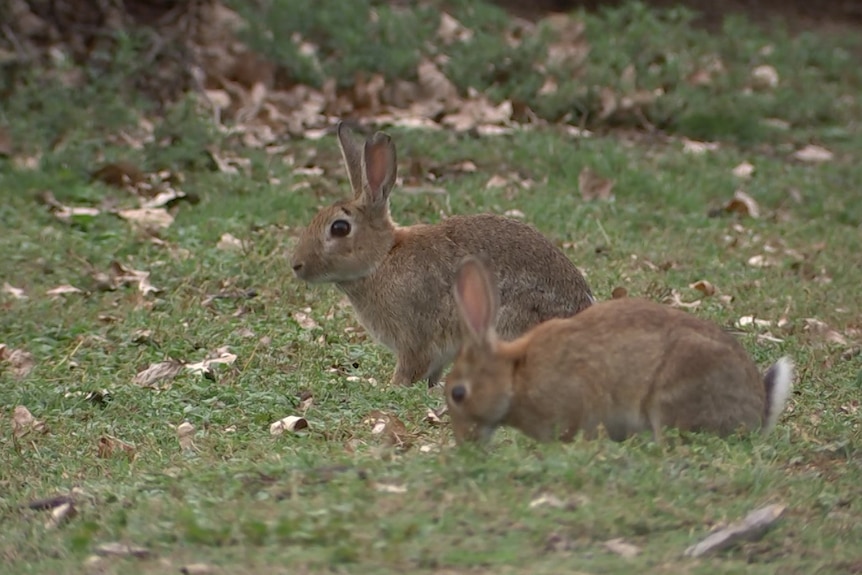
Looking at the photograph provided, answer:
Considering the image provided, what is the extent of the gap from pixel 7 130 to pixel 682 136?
5.88 metres

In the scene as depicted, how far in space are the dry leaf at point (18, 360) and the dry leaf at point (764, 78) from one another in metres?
8.89

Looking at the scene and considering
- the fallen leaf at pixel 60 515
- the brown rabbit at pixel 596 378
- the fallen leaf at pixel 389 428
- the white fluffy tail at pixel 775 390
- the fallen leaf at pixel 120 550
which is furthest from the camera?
the fallen leaf at pixel 389 428

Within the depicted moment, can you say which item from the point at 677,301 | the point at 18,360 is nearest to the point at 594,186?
the point at 677,301

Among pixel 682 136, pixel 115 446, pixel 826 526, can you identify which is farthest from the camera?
pixel 682 136

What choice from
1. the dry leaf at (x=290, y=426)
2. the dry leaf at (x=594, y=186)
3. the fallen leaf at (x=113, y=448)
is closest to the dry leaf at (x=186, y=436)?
the fallen leaf at (x=113, y=448)

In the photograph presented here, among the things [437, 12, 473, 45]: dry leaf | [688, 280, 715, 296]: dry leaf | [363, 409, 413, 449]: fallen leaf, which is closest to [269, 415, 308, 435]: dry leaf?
[363, 409, 413, 449]: fallen leaf

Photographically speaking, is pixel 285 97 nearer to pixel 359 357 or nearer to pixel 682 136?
pixel 682 136

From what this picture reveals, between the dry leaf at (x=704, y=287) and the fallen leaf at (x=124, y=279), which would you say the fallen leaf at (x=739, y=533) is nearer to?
the dry leaf at (x=704, y=287)

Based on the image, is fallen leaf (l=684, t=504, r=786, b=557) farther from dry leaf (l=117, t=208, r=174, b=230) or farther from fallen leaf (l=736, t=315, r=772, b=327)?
dry leaf (l=117, t=208, r=174, b=230)

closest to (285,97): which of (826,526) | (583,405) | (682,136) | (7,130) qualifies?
(7,130)

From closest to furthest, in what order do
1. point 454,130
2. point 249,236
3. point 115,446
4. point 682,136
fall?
point 115,446
point 249,236
point 454,130
point 682,136

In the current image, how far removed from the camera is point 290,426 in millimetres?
6551

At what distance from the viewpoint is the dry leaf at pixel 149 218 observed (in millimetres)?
10180

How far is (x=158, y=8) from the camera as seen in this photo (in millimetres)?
14102
